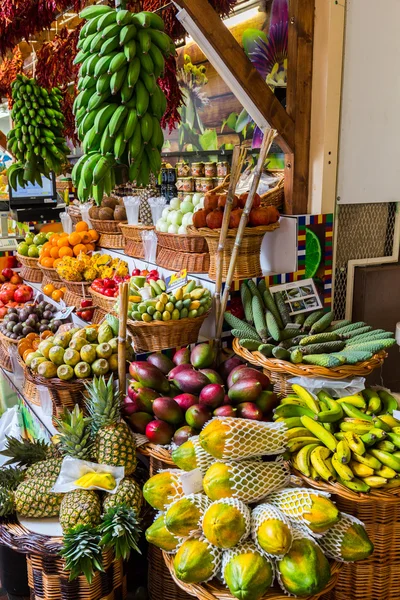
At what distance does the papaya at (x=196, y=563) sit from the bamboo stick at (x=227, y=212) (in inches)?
51.9

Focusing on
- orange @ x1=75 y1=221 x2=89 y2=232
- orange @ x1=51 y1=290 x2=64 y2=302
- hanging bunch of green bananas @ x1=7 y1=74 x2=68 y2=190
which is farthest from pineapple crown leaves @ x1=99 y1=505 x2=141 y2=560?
orange @ x1=75 y1=221 x2=89 y2=232

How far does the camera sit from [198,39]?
8.80ft

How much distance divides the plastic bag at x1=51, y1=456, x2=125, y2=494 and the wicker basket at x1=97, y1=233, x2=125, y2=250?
2.22 m

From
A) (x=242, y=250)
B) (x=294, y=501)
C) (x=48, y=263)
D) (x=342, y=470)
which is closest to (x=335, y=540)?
(x=294, y=501)

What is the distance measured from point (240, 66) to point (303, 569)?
225cm

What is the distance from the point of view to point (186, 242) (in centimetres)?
303

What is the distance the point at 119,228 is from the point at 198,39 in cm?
157

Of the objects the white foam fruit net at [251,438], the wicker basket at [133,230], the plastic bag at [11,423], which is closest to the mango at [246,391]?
the white foam fruit net at [251,438]

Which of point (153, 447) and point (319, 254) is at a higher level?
point (319, 254)

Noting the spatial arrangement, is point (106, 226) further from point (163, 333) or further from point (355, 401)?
point (355, 401)

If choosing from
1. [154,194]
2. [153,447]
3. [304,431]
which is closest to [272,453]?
[304,431]

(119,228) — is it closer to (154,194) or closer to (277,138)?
(154,194)

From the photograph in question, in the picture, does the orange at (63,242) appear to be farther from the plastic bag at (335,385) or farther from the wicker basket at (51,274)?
the plastic bag at (335,385)

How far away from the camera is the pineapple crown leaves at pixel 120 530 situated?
174cm
